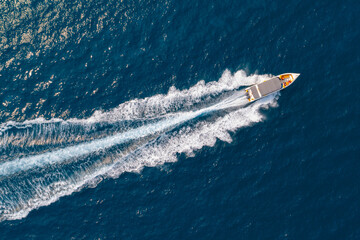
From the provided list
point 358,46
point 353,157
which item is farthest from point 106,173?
point 358,46

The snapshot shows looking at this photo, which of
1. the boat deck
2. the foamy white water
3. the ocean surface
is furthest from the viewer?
the foamy white water

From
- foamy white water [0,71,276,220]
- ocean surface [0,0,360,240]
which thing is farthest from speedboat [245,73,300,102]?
foamy white water [0,71,276,220]

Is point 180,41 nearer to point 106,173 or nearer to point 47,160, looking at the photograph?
point 106,173

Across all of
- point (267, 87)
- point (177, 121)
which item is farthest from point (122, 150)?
point (267, 87)

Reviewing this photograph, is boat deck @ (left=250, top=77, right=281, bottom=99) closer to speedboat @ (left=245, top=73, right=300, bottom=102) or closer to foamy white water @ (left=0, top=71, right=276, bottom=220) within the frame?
speedboat @ (left=245, top=73, right=300, bottom=102)

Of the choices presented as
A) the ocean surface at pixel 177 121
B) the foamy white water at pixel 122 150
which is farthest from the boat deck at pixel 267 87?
the foamy white water at pixel 122 150

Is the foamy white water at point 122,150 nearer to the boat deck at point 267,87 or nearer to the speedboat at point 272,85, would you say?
the speedboat at point 272,85
